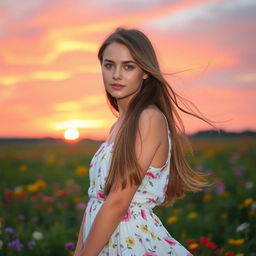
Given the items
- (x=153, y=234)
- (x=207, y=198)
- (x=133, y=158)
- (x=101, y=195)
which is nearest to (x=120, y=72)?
(x=133, y=158)

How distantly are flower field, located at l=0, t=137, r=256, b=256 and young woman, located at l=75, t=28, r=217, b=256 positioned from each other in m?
0.97

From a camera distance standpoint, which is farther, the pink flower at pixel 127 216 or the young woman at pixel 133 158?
the pink flower at pixel 127 216

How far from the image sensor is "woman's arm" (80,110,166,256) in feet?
8.08

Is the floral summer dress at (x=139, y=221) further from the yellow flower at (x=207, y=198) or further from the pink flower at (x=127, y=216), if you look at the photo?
the yellow flower at (x=207, y=198)

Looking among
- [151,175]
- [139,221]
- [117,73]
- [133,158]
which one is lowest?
[139,221]

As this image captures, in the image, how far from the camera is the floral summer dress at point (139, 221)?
264 centimetres

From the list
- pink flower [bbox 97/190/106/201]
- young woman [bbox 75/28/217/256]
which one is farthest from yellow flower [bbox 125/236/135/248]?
pink flower [bbox 97/190/106/201]

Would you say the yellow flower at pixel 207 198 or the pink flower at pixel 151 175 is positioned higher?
the pink flower at pixel 151 175

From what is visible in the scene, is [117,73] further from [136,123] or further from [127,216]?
[127,216]

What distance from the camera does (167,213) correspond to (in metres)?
5.89

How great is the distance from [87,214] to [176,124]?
2.50 ft

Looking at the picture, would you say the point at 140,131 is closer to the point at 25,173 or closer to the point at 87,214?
the point at 87,214

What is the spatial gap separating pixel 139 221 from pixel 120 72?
2.74 ft

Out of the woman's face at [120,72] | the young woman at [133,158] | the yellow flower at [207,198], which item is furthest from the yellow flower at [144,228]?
the yellow flower at [207,198]
